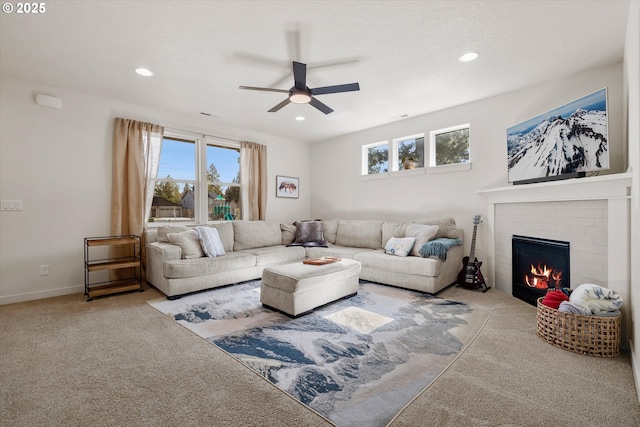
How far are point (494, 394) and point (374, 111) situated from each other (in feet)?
12.6

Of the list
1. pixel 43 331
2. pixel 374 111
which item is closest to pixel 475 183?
pixel 374 111

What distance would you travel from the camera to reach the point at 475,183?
161 inches

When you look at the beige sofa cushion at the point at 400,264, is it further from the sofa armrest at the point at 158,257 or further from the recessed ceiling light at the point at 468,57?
the sofa armrest at the point at 158,257

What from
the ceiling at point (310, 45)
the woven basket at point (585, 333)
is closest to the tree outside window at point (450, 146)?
the ceiling at point (310, 45)

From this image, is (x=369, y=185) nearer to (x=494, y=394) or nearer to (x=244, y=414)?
(x=494, y=394)

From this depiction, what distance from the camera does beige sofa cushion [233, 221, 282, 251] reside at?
186 inches

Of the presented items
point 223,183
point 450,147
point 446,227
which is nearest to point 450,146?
point 450,147

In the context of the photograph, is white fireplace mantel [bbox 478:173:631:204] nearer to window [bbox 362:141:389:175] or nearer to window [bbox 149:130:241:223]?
window [bbox 362:141:389:175]

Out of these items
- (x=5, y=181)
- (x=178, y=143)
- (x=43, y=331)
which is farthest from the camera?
(x=178, y=143)

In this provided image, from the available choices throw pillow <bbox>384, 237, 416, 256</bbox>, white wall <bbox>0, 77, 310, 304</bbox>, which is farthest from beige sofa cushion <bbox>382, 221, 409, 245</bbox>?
white wall <bbox>0, 77, 310, 304</bbox>

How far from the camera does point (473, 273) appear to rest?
3.70 m

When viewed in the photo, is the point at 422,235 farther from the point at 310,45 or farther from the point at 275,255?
the point at 310,45

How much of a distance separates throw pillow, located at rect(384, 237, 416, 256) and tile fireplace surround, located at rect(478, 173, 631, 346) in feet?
3.67

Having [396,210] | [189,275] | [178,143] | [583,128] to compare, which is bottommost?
[189,275]
